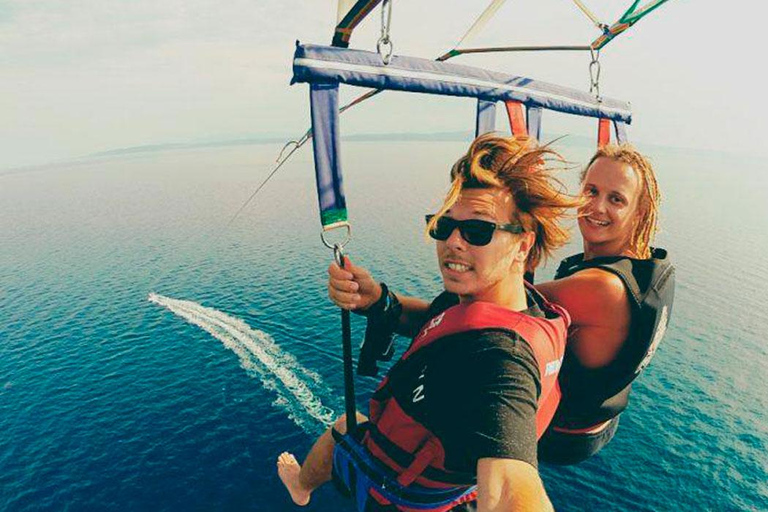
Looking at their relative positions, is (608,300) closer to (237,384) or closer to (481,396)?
(481,396)

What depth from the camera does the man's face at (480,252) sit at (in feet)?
11.4

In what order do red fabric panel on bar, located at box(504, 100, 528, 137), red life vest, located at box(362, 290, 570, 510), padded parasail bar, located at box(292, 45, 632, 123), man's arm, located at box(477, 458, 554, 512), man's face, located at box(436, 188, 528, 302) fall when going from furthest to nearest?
red fabric panel on bar, located at box(504, 100, 528, 137) → padded parasail bar, located at box(292, 45, 632, 123) → man's face, located at box(436, 188, 528, 302) → red life vest, located at box(362, 290, 570, 510) → man's arm, located at box(477, 458, 554, 512)

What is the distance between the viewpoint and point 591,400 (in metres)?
4.52

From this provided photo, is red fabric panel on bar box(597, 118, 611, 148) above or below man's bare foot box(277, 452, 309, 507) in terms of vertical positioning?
above

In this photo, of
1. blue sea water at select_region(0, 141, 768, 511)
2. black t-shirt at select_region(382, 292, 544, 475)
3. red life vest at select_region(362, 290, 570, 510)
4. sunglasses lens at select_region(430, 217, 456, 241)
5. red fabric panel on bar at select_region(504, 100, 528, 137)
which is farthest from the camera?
blue sea water at select_region(0, 141, 768, 511)

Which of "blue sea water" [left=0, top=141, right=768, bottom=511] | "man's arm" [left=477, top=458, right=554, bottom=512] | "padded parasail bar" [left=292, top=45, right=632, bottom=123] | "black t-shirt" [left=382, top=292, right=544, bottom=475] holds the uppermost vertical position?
"padded parasail bar" [left=292, top=45, right=632, bottom=123]

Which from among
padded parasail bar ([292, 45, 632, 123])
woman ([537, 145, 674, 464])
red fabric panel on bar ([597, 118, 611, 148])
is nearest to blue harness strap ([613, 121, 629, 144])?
red fabric panel on bar ([597, 118, 611, 148])

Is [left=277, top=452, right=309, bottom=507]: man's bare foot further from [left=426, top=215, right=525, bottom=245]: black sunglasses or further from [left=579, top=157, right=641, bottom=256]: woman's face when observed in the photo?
[left=579, top=157, right=641, bottom=256]: woman's face

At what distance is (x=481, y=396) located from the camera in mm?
2691

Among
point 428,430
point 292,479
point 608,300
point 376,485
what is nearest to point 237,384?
point 292,479

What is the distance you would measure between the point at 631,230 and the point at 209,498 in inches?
1839

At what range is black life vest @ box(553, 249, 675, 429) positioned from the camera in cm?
421

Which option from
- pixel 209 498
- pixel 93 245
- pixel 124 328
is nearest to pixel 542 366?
pixel 209 498

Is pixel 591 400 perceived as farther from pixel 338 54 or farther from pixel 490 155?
pixel 338 54
